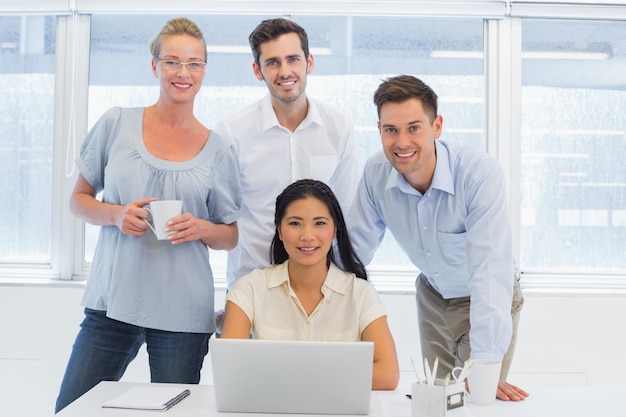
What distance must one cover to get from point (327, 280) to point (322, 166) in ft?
1.64

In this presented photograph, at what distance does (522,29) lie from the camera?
135 inches

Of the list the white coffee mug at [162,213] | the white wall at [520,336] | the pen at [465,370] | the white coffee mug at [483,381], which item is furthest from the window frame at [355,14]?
the pen at [465,370]

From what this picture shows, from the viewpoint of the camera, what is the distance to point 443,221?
1.97 metres

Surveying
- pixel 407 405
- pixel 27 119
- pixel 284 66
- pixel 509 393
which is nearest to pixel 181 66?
pixel 284 66

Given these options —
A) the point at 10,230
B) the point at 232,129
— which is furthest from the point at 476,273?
the point at 10,230

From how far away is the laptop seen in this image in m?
1.34

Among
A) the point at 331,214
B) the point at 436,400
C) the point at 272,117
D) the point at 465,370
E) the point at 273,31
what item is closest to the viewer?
the point at 436,400

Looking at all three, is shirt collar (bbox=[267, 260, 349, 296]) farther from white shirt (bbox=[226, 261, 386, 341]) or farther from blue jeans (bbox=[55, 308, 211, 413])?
blue jeans (bbox=[55, 308, 211, 413])

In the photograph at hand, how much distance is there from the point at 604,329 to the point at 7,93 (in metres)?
3.28

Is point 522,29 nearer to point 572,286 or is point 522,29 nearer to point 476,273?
point 572,286

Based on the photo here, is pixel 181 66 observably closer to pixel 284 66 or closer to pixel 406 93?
pixel 284 66

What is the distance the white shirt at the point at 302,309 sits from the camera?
6.30ft

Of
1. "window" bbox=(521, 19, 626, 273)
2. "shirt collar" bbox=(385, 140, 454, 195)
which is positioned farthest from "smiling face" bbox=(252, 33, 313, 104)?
"window" bbox=(521, 19, 626, 273)

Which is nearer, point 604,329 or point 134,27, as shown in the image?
point 604,329
